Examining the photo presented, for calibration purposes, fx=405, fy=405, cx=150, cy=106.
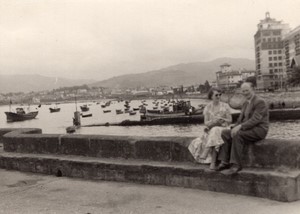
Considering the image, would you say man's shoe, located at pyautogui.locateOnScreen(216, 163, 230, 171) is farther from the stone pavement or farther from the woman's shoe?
the stone pavement

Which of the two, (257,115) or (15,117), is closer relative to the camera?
(257,115)

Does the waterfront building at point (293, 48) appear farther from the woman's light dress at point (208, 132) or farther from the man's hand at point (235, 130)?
the man's hand at point (235, 130)

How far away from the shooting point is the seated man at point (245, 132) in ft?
20.6

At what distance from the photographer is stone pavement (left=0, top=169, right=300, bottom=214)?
18.5 feet

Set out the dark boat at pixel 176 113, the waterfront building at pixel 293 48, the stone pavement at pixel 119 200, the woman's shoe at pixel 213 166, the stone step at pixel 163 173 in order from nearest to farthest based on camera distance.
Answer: the stone pavement at pixel 119 200, the stone step at pixel 163 173, the woman's shoe at pixel 213 166, the dark boat at pixel 176 113, the waterfront building at pixel 293 48

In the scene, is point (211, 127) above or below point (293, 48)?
below

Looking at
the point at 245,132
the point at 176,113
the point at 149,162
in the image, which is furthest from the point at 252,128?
the point at 176,113

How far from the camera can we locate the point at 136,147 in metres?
8.00

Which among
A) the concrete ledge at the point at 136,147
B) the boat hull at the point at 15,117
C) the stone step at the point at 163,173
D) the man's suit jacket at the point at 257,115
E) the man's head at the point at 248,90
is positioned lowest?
the boat hull at the point at 15,117

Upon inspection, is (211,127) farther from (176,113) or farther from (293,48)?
(293,48)

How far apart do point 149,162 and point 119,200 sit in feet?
4.50

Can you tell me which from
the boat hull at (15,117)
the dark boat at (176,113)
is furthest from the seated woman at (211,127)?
the boat hull at (15,117)

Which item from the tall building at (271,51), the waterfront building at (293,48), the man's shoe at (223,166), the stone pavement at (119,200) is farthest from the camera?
the tall building at (271,51)

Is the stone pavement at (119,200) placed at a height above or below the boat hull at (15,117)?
above
